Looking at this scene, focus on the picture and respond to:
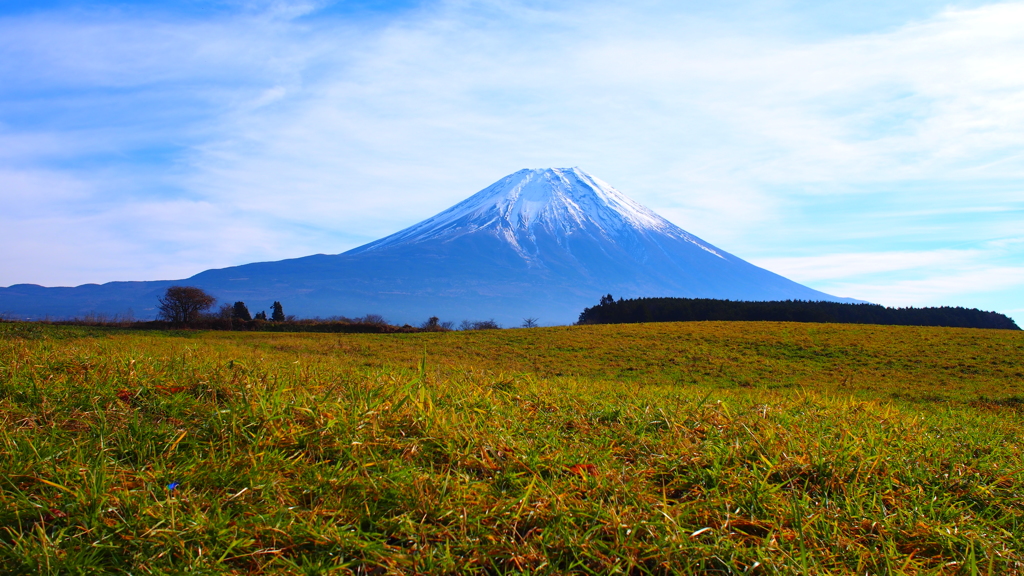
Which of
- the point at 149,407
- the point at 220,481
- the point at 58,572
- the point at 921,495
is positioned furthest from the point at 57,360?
the point at 921,495

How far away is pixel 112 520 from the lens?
7.52ft

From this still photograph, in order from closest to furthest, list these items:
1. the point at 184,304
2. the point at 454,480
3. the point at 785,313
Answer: the point at 454,480
the point at 184,304
the point at 785,313

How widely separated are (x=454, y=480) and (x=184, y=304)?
46.1m

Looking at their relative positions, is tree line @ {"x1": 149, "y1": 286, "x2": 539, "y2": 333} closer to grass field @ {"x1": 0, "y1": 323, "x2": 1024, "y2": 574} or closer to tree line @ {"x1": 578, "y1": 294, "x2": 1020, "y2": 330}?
tree line @ {"x1": 578, "y1": 294, "x2": 1020, "y2": 330}

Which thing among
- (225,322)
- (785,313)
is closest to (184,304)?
(225,322)

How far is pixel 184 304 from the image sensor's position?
42219 millimetres

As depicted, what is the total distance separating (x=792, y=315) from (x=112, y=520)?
189ft

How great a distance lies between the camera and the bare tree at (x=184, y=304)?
41188mm

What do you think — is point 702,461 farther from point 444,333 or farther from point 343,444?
point 444,333

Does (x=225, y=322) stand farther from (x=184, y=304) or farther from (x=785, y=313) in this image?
(x=785, y=313)

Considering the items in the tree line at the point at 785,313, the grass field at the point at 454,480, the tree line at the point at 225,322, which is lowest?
the grass field at the point at 454,480

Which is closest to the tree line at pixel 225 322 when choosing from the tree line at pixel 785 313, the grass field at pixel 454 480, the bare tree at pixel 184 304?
the bare tree at pixel 184 304

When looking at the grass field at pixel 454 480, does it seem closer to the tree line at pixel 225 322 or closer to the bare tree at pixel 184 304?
the tree line at pixel 225 322

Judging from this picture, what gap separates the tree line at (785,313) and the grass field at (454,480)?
50.7 metres
